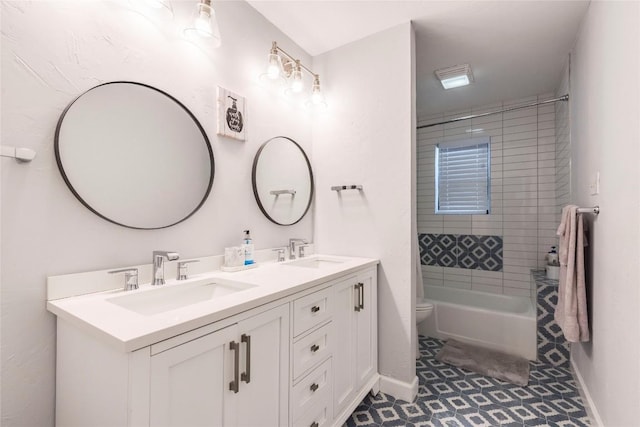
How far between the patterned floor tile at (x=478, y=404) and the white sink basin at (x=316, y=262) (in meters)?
0.86

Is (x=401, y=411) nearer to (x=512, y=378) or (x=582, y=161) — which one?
(x=512, y=378)

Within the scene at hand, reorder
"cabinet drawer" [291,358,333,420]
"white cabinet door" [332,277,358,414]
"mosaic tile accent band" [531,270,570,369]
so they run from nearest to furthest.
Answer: "cabinet drawer" [291,358,333,420] → "white cabinet door" [332,277,358,414] → "mosaic tile accent band" [531,270,570,369]

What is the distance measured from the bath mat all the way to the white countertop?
1606mm

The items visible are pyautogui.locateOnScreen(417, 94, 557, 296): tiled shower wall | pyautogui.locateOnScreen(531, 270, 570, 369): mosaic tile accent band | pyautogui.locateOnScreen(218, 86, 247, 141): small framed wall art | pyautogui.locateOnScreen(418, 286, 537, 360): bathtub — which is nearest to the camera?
Result: pyautogui.locateOnScreen(218, 86, 247, 141): small framed wall art

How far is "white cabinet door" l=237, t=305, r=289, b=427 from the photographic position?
3.18ft

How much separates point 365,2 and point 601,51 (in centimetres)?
124

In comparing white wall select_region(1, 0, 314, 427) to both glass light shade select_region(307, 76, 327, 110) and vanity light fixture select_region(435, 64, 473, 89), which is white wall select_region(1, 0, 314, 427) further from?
vanity light fixture select_region(435, 64, 473, 89)

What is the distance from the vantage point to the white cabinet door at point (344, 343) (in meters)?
1.47

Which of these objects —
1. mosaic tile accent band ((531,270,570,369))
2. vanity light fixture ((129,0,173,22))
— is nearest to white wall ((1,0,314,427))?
vanity light fixture ((129,0,173,22))

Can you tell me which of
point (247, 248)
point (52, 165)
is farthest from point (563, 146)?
point (52, 165)

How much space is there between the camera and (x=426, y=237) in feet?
11.8

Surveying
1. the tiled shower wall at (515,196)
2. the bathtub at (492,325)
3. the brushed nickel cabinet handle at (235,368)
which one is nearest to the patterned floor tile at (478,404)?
the bathtub at (492,325)

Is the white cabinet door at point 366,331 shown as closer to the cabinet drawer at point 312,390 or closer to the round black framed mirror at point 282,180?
the cabinet drawer at point 312,390

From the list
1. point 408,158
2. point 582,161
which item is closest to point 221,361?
point 408,158
